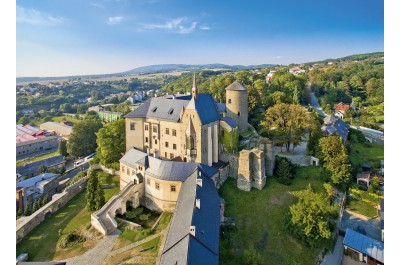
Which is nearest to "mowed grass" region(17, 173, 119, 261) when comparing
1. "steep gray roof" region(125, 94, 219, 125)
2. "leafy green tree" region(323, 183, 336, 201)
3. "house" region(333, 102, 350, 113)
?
"steep gray roof" region(125, 94, 219, 125)

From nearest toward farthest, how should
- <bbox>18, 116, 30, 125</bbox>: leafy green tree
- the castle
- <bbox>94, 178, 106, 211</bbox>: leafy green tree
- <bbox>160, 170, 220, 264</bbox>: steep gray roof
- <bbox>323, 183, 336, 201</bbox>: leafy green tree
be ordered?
<bbox>160, 170, 220, 264</bbox>: steep gray roof < the castle < <bbox>94, 178, 106, 211</bbox>: leafy green tree < <bbox>323, 183, 336, 201</bbox>: leafy green tree < <bbox>18, 116, 30, 125</bbox>: leafy green tree

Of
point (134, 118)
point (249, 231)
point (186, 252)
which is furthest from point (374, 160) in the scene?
point (186, 252)

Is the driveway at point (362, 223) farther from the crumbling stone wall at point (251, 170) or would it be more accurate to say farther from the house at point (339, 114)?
the house at point (339, 114)

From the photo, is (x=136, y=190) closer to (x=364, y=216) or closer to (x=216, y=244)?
(x=216, y=244)

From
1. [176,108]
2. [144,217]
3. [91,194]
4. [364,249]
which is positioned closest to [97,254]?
[144,217]

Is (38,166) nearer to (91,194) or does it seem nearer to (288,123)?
(91,194)

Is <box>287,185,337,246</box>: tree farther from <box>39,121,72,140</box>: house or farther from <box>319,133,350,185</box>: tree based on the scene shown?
<box>39,121,72,140</box>: house
